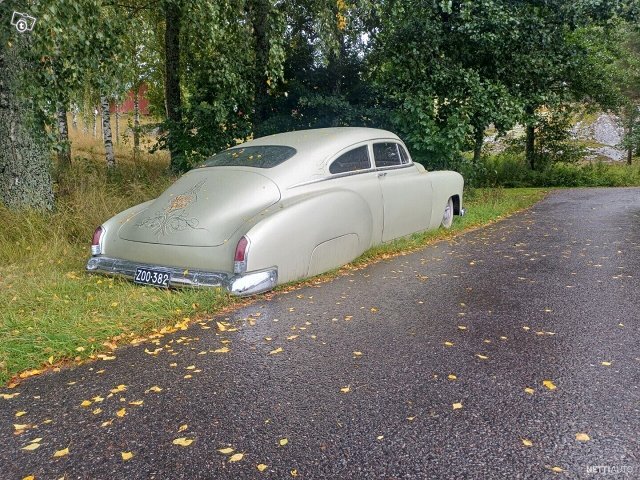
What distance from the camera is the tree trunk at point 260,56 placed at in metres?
9.56

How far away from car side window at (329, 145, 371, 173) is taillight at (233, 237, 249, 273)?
1745mm

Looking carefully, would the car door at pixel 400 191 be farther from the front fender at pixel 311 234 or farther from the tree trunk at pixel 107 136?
the tree trunk at pixel 107 136

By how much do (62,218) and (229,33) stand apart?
186 inches

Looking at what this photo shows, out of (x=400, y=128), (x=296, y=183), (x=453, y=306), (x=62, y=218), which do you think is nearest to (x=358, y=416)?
(x=453, y=306)

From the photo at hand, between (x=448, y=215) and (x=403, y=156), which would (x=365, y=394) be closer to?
(x=403, y=156)

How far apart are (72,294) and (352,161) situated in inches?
133

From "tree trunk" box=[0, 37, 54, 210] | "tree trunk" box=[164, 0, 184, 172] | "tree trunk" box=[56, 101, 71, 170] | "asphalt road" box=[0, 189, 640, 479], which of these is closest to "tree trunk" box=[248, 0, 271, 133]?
"tree trunk" box=[164, 0, 184, 172]

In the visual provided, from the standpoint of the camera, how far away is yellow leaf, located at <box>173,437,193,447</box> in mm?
2466

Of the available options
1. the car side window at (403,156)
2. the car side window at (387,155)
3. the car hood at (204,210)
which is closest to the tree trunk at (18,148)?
the car hood at (204,210)

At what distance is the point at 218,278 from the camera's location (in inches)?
184

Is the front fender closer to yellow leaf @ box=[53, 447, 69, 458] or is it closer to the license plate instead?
the license plate

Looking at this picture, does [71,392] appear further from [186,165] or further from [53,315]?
[186,165]

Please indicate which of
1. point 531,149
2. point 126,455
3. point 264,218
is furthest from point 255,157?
point 531,149

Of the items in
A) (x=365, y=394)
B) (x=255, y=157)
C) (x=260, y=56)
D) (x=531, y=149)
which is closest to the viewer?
(x=365, y=394)
